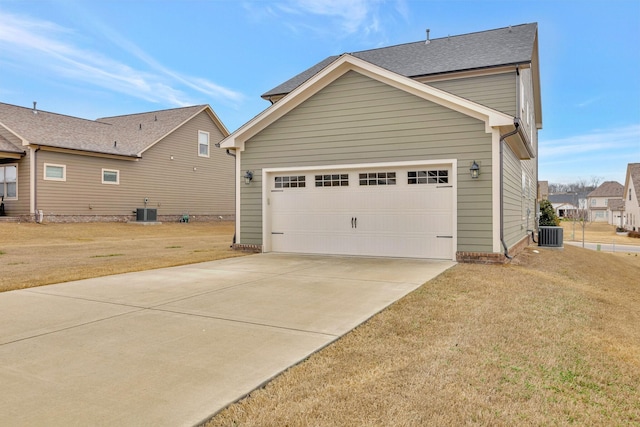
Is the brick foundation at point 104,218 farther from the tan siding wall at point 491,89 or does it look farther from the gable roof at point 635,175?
the gable roof at point 635,175

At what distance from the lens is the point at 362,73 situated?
9.91m

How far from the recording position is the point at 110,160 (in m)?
20.9

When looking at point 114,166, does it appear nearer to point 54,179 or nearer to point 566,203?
point 54,179

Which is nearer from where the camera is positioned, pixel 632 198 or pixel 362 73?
pixel 362 73

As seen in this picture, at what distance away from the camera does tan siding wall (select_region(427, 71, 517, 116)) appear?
1173 cm

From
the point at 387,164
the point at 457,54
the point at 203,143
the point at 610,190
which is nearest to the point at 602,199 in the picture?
the point at 610,190

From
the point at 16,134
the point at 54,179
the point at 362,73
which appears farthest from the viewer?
the point at 54,179

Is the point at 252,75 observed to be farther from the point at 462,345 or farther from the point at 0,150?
the point at 462,345

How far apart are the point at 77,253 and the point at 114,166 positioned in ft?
36.9

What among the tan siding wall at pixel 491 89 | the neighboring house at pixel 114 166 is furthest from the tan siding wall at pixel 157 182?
the tan siding wall at pixel 491 89

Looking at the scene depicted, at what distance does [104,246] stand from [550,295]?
41.9 ft

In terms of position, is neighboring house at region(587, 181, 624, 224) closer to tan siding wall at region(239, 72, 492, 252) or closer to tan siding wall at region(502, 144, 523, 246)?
tan siding wall at region(502, 144, 523, 246)

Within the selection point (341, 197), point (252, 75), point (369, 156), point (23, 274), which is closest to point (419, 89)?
point (369, 156)

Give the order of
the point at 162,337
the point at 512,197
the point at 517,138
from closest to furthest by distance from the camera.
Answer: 1. the point at 162,337
2. the point at 517,138
3. the point at 512,197
